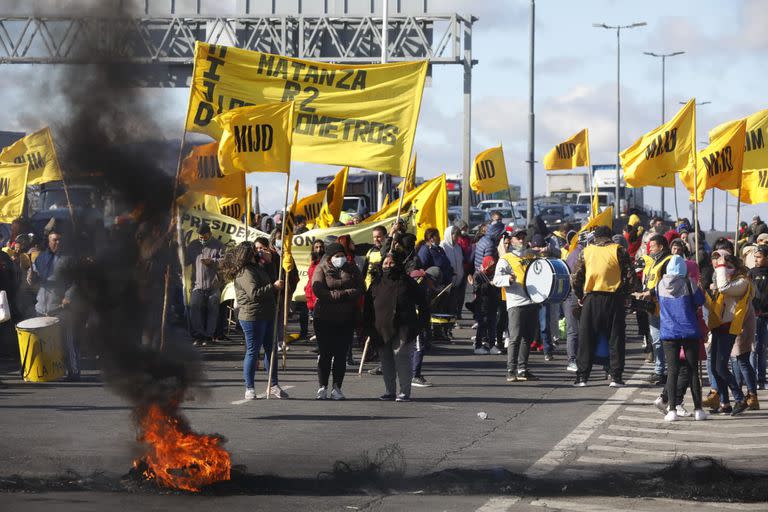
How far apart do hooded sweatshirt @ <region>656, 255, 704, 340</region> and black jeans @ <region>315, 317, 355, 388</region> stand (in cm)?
376

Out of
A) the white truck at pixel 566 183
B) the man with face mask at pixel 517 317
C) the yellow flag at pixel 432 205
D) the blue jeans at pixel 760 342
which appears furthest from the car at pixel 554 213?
the blue jeans at pixel 760 342

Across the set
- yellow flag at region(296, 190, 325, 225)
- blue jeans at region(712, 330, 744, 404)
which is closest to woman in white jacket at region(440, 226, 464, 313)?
yellow flag at region(296, 190, 325, 225)

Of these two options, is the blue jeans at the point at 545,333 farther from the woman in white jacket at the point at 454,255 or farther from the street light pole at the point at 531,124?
the street light pole at the point at 531,124

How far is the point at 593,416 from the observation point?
13750mm

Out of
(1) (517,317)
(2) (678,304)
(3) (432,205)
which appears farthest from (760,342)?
(3) (432,205)

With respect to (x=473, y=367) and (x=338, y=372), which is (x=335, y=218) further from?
(x=338, y=372)

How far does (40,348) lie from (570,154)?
2174 centimetres

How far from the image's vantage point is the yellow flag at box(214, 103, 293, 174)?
15.8 metres

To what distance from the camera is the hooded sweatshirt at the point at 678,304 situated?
13.2m

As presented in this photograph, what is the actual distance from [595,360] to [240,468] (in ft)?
27.0

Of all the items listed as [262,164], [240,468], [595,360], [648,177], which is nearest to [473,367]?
[595,360]

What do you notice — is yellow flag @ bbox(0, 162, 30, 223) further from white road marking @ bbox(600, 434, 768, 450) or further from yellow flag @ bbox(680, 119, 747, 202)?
white road marking @ bbox(600, 434, 768, 450)

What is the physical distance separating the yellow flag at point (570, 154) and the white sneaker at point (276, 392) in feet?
69.1

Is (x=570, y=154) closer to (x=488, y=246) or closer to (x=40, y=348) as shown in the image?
(x=488, y=246)
